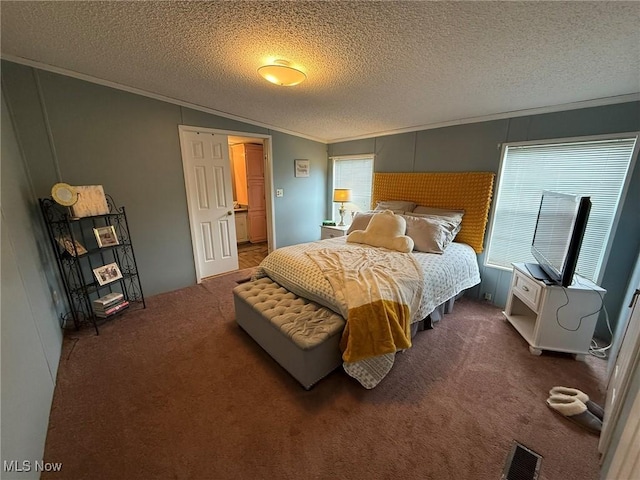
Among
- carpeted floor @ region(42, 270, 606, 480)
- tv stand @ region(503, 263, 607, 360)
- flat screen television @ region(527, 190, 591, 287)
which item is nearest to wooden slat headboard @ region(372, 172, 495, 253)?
flat screen television @ region(527, 190, 591, 287)

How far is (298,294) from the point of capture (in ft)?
6.81

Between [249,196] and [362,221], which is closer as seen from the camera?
[362,221]

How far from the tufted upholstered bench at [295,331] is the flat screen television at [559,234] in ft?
5.82

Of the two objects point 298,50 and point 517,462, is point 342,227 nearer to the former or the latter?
point 298,50

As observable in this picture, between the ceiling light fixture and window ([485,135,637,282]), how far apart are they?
2389mm

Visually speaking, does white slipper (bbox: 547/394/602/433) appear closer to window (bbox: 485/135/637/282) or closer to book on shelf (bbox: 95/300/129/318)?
window (bbox: 485/135/637/282)

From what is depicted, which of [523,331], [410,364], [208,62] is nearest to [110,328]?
[208,62]

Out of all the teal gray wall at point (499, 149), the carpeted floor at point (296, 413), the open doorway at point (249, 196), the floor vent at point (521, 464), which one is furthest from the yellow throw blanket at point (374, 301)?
the open doorway at point (249, 196)

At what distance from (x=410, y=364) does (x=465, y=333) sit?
78cm

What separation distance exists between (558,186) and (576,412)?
2044mm

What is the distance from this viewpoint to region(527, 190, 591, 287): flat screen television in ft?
5.69

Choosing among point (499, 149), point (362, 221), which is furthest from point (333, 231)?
point (499, 149)

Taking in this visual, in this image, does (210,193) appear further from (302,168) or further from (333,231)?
(333,231)

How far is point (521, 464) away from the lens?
124 centimetres
